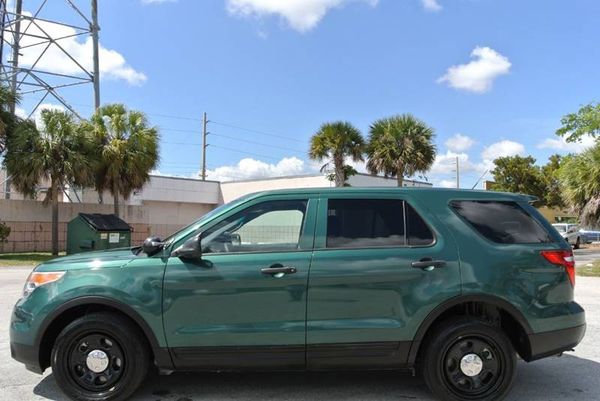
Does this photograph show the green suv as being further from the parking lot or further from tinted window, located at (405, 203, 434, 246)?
the parking lot

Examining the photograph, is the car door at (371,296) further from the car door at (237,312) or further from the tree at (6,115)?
the tree at (6,115)

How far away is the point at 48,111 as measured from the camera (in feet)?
75.9

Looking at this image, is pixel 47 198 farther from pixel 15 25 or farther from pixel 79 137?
pixel 15 25

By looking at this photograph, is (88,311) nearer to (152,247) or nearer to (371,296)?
(152,247)

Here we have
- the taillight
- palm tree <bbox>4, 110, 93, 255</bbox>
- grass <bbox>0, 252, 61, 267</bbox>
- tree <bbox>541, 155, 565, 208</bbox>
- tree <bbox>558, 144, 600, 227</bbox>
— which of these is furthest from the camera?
tree <bbox>541, 155, 565, 208</bbox>

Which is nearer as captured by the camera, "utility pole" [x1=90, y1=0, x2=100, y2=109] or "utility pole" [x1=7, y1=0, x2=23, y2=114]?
"utility pole" [x1=7, y1=0, x2=23, y2=114]

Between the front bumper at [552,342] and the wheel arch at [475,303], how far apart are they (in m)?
0.05

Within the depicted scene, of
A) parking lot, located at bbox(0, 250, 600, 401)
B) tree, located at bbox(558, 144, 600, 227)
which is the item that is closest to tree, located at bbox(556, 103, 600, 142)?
tree, located at bbox(558, 144, 600, 227)

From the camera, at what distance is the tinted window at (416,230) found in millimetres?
4555

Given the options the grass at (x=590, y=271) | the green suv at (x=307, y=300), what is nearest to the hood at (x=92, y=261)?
the green suv at (x=307, y=300)

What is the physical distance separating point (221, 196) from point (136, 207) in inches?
415

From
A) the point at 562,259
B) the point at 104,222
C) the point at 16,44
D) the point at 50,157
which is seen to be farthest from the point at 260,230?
the point at 16,44

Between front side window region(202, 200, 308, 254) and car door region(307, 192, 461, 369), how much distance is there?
0.27 m

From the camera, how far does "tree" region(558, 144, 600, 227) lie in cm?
1817
